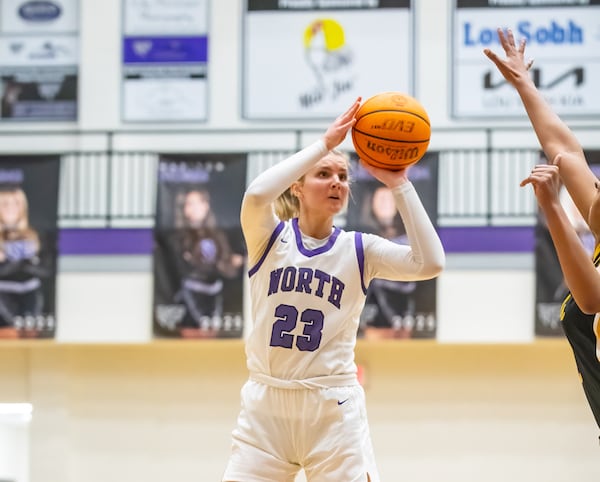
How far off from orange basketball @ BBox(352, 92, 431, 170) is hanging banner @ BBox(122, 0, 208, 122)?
485 cm

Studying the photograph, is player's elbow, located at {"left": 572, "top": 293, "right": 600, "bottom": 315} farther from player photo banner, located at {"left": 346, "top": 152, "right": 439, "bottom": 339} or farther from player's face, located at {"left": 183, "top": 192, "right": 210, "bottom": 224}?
player's face, located at {"left": 183, "top": 192, "right": 210, "bottom": 224}

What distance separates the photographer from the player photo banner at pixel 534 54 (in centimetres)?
845

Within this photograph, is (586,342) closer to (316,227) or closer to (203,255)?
(316,227)

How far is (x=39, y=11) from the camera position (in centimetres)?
899

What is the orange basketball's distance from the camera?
13.1 feet

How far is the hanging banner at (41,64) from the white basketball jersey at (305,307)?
17.9 feet

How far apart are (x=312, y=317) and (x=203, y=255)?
476cm

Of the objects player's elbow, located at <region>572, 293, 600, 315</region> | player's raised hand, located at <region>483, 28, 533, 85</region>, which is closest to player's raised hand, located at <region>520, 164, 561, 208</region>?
player's elbow, located at <region>572, 293, 600, 315</region>

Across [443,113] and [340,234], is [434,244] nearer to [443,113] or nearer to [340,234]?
[340,234]

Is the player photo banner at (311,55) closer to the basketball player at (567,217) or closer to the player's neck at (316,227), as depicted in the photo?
the player's neck at (316,227)

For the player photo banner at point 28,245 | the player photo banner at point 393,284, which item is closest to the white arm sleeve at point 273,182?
the player photo banner at point 393,284

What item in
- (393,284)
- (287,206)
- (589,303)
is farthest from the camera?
(393,284)

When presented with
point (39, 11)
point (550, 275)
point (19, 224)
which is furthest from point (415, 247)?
point (39, 11)

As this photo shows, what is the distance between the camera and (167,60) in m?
8.73
